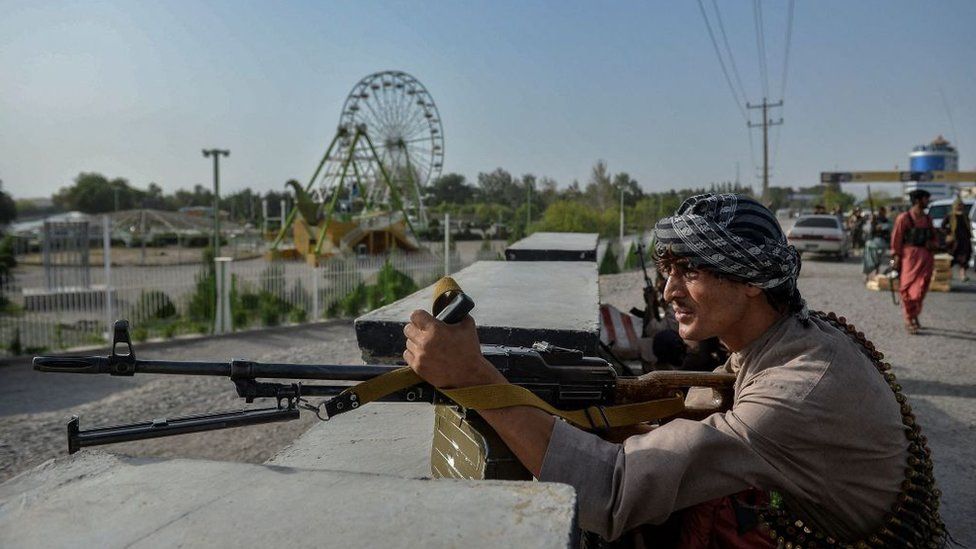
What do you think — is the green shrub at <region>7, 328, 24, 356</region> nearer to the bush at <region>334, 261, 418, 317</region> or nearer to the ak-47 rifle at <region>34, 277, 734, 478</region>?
the bush at <region>334, 261, 418, 317</region>

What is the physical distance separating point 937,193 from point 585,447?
5553cm

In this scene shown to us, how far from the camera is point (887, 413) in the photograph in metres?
1.41

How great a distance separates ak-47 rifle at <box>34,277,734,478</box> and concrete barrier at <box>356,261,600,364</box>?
66 cm

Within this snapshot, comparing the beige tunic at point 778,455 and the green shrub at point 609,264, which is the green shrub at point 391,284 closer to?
the green shrub at point 609,264

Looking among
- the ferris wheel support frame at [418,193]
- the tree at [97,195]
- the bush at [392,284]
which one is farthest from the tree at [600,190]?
the tree at [97,195]

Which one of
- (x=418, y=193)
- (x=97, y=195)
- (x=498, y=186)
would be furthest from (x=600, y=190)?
(x=97, y=195)

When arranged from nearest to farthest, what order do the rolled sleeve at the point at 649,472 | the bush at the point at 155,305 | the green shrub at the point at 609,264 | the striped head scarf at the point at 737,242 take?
the rolled sleeve at the point at 649,472, the striped head scarf at the point at 737,242, the bush at the point at 155,305, the green shrub at the point at 609,264

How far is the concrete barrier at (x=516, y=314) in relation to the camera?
7.68 feet

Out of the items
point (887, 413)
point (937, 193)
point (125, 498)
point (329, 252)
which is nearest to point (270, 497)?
point (125, 498)

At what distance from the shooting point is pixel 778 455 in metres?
1.34

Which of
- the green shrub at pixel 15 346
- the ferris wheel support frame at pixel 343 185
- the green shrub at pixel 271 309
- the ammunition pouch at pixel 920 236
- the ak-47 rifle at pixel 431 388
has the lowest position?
the green shrub at pixel 15 346

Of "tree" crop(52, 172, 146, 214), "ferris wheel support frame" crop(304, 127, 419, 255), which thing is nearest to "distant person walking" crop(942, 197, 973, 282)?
"ferris wheel support frame" crop(304, 127, 419, 255)

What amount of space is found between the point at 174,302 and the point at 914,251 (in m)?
10.3

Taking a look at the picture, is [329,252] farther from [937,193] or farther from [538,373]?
[937,193]
